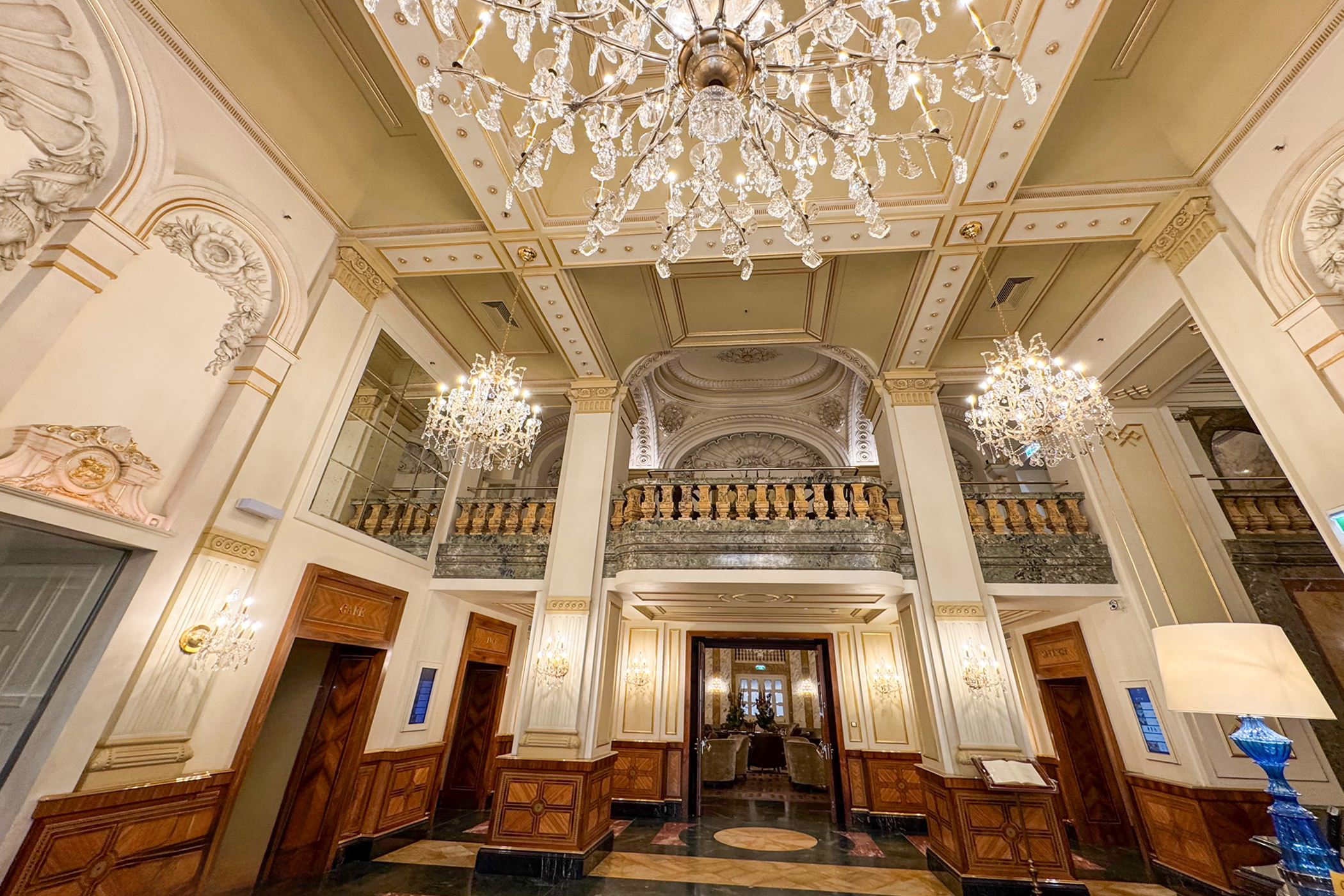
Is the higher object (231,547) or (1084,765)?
(231,547)

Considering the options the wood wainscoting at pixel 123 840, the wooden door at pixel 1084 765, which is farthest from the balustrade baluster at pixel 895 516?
the wood wainscoting at pixel 123 840

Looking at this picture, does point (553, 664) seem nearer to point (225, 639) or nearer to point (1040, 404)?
point (225, 639)

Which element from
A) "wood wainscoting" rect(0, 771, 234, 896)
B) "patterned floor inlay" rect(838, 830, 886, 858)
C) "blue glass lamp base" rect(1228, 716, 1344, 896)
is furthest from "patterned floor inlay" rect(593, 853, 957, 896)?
"blue glass lamp base" rect(1228, 716, 1344, 896)

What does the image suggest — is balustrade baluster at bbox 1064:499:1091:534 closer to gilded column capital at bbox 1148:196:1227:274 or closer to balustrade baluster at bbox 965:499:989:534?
balustrade baluster at bbox 965:499:989:534

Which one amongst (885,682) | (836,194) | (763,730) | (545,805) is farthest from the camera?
(763,730)

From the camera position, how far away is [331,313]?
5.30 meters

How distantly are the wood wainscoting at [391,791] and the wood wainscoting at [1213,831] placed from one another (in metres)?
8.15

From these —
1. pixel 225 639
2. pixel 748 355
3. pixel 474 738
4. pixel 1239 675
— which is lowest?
pixel 474 738

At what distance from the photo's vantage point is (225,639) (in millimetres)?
3992

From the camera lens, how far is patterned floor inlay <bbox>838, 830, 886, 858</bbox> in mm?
6102

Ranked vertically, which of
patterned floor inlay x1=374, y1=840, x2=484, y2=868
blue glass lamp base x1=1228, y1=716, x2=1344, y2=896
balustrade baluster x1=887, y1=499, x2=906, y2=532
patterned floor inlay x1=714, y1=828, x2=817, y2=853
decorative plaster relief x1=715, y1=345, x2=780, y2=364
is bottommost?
patterned floor inlay x1=374, y1=840, x2=484, y2=868

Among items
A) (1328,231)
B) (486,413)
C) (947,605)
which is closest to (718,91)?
(486,413)

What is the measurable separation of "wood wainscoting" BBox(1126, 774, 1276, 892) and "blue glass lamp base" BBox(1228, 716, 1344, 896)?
4009mm

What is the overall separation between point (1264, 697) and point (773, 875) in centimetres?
473
